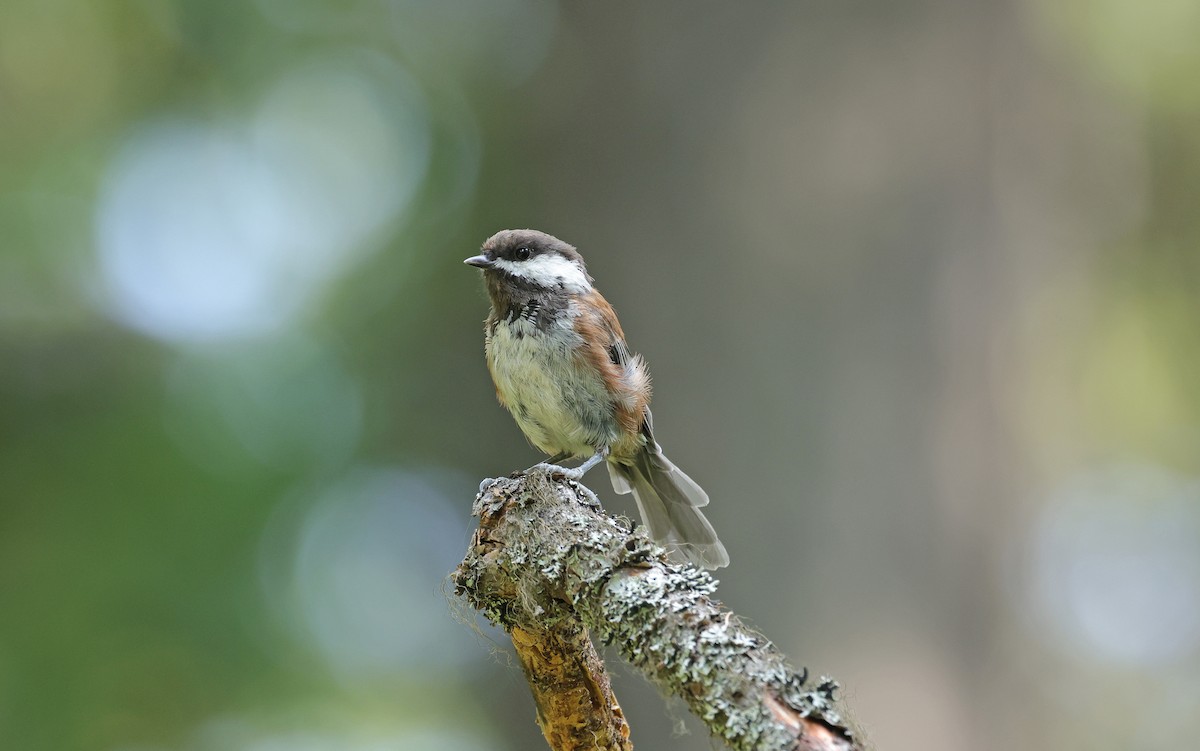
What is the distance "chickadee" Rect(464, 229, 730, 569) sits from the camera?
3.18 meters

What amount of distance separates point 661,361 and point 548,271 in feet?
2.21

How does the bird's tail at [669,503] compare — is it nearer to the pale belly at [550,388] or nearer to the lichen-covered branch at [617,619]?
the pale belly at [550,388]

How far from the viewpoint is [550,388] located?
317cm

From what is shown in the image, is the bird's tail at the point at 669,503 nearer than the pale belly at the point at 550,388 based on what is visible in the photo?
No

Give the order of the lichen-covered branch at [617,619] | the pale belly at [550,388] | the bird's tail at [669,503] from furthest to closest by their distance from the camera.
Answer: the bird's tail at [669,503] < the pale belly at [550,388] < the lichen-covered branch at [617,619]

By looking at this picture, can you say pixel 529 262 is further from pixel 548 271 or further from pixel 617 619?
pixel 617 619

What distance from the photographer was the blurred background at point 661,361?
3557 mm

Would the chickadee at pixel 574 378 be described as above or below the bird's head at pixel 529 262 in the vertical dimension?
below

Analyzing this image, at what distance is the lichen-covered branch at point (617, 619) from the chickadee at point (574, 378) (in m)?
0.95

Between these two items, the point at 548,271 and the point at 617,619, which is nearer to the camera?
the point at 617,619

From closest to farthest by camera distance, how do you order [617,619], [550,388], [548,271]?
[617,619], [550,388], [548,271]

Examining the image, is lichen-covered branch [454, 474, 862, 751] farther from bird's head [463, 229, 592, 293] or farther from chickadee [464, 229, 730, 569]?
bird's head [463, 229, 592, 293]

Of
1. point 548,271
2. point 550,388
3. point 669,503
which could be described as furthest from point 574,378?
point 669,503

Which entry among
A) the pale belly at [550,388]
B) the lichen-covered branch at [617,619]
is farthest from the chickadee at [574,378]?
the lichen-covered branch at [617,619]
